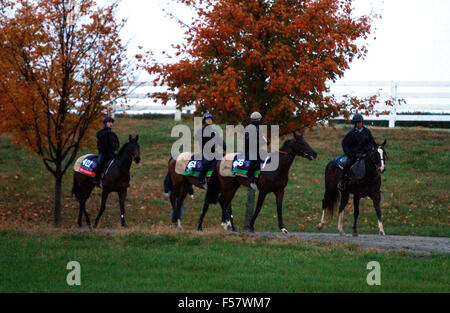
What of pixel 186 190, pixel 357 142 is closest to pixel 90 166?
pixel 186 190

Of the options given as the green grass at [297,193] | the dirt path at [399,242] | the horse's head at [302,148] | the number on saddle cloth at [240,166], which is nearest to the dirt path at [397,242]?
the dirt path at [399,242]

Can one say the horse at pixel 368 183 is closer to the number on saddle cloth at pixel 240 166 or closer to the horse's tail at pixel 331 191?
the horse's tail at pixel 331 191

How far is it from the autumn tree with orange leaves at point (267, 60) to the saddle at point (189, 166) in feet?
5.07

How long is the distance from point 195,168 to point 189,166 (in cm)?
19

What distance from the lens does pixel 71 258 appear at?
11906mm

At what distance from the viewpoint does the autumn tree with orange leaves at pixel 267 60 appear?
60.1 feet

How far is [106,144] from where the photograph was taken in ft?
60.2

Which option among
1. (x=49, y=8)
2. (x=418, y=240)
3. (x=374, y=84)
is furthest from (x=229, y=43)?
(x=374, y=84)

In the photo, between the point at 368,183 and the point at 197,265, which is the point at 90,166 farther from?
the point at 197,265

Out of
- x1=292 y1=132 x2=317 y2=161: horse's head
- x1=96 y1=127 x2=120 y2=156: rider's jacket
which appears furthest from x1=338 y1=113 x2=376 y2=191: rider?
x1=96 y1=127 x2=120 y2=156: rider's jacket

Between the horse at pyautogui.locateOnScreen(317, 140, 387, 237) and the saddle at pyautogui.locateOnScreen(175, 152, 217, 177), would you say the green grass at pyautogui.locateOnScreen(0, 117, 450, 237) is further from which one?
the horse at pyautogui.locateOnScreen(317, 140, 387, 237)
